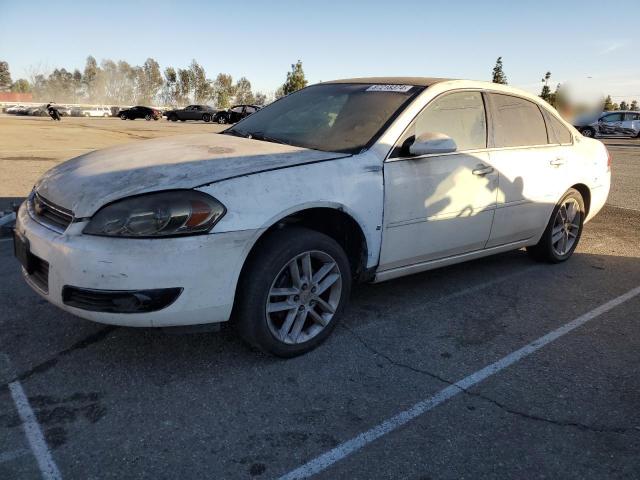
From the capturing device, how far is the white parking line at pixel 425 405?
2.14 metres

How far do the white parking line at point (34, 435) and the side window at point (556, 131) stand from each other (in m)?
4.24

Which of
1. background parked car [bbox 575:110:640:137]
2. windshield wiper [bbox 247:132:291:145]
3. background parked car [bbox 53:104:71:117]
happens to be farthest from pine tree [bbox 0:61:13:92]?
windshield wiper [bbox 247:132:291:145]

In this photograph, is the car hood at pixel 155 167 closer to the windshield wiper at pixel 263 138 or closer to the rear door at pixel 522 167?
the windshield wiper at pixel 263 138

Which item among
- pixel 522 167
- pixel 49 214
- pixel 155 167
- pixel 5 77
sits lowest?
pixel 49 214

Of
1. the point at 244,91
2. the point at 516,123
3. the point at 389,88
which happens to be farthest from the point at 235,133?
the point at 244,91

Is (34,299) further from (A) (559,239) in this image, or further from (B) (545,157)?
(A) (559,239)

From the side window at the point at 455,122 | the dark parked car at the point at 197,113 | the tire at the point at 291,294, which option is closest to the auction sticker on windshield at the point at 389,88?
the side window at the point at 455,122

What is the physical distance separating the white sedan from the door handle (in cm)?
2

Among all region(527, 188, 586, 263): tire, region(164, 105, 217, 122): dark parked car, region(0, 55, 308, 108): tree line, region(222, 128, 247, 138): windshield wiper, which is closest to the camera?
region(222, 128, 247, 138): windshield wiper

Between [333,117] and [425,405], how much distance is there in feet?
6.74

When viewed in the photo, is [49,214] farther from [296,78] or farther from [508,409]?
[296,78]

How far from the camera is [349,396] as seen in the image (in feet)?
Answer: 8.67

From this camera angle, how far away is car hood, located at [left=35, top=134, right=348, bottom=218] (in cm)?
260

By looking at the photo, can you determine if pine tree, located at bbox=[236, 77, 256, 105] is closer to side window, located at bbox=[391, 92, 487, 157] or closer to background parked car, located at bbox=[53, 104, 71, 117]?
background parked car, located at bbox=[53, 104, 71, 117]
